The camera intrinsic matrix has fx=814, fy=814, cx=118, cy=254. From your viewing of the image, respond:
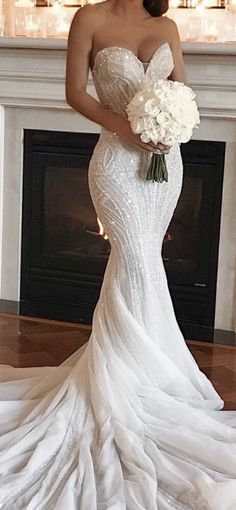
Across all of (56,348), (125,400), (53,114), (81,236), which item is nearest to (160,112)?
(125,400)

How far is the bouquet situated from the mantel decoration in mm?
1814

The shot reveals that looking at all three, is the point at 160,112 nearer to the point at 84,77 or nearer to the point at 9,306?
the point at 84,77

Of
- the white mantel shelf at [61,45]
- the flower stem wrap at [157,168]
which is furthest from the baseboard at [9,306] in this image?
the flower stem wrap at [157,168]

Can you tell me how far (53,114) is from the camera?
4758 mm

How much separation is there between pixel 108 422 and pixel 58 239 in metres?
2.30

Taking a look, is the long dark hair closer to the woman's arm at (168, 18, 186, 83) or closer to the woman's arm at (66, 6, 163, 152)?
the woman's arm at (168, 18, 186, 83)

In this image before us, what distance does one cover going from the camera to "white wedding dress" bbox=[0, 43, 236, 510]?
8.18 feet

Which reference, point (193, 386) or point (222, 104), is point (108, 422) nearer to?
point (193, 386)

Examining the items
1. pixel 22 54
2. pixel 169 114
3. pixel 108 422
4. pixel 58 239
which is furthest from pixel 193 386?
pixel 22 54

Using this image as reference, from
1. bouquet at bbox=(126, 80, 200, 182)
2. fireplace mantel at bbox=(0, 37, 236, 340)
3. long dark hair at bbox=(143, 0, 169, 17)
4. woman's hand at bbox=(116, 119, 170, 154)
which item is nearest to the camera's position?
bouquet at bbox=(126, 80, 200, 182)

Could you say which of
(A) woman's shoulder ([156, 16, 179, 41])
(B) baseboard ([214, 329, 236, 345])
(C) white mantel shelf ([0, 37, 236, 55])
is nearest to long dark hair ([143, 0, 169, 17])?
(A) woman's shoulder ([156, 16, 179, 41])

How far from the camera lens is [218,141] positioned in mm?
4477

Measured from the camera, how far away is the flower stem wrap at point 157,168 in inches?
115

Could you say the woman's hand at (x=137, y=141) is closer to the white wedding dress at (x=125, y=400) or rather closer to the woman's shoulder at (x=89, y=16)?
the white wedding dress at (x=125, y=400)
